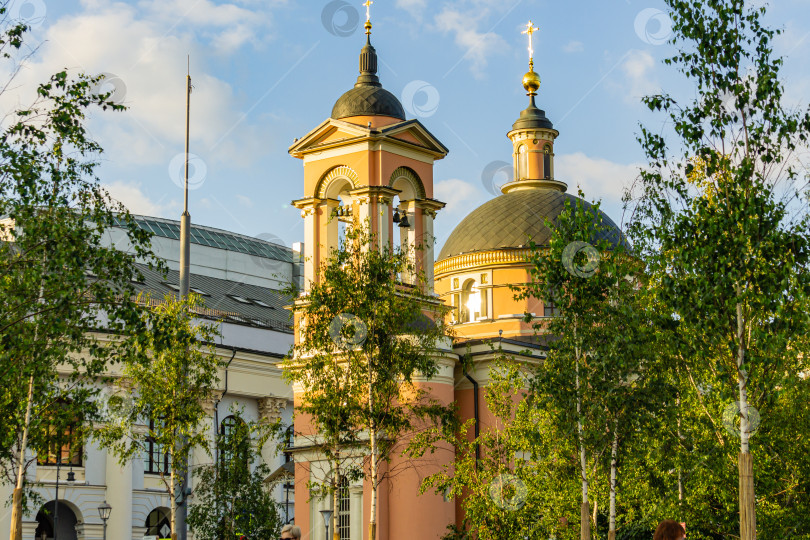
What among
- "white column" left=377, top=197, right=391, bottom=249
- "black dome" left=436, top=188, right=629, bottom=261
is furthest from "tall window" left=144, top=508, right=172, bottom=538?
"white column" left=377, top=197, right=391, bottom=249

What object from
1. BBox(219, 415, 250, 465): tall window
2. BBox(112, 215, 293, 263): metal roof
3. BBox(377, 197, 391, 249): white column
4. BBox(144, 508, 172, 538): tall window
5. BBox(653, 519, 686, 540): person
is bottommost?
BBox(144, 508, 172, 538): tall window

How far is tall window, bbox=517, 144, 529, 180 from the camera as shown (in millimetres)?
50675

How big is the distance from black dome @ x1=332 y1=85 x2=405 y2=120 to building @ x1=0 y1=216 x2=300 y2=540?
7266 millimetres

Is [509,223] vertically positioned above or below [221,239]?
below

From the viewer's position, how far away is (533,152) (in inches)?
2002

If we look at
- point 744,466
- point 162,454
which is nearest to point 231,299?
point 162,454

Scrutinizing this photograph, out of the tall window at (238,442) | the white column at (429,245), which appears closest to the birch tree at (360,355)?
the tall window at (238,442)

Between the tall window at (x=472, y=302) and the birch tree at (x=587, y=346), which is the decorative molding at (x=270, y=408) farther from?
the birch tree at (x=587, y=346)

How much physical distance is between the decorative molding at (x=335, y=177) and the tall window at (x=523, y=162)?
15303mm

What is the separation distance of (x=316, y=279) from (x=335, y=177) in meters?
4.27

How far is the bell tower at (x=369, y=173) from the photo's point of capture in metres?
36.1

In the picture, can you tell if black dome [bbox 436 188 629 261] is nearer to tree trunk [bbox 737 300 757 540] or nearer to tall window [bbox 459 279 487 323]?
tall window [bbox 459 279 487 323]

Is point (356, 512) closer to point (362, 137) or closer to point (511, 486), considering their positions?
point (511, 486)

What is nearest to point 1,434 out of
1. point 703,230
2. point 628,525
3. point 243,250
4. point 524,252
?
point 703,230
